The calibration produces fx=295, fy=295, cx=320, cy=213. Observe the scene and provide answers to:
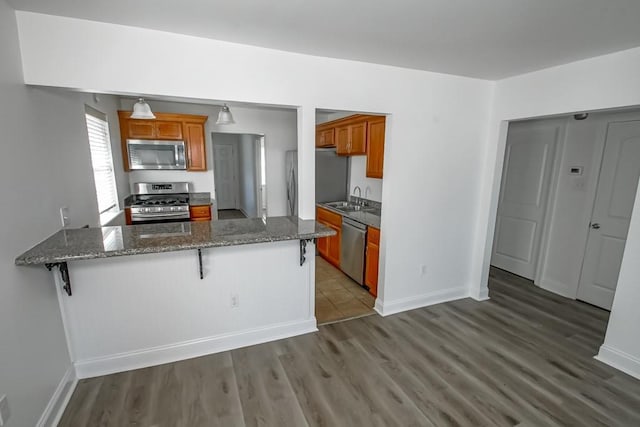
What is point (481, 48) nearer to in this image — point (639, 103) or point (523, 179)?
point (639, 103)

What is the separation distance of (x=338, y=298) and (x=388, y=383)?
1.35 meters

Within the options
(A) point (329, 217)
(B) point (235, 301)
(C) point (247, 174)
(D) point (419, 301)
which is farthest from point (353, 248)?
(C) point (247, 174)

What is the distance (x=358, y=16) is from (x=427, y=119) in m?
1.48

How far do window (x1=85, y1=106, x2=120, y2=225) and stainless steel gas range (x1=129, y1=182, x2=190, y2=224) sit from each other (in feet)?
1.10

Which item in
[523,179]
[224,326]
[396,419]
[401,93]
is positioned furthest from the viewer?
[523,179]

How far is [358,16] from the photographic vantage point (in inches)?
68.3

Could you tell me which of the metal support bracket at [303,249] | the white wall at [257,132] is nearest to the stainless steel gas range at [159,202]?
the white wall at [257,132]

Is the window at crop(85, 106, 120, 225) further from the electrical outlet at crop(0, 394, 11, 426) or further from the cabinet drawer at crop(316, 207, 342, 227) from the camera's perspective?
the cabinet drawer at crop(316, 207, 342, 227)

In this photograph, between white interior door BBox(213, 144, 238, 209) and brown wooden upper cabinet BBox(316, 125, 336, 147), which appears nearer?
brown wooden upper cabinet BBox(316, 125, 336, 147)

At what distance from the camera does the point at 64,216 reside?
217cm

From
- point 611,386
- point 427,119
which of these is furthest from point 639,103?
point 611,386

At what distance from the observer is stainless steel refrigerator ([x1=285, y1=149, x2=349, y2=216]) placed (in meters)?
4.68

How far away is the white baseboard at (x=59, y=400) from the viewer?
1.72m

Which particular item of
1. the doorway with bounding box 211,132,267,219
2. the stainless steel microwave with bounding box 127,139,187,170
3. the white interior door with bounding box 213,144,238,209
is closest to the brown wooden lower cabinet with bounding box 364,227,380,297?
the stainless steel microwave with bounding box 127,139,187,170
